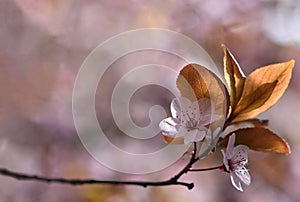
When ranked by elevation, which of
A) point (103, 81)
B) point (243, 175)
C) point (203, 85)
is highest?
point (203, 85)

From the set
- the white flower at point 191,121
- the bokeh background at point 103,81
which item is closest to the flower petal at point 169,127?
the white flower at point 191,121

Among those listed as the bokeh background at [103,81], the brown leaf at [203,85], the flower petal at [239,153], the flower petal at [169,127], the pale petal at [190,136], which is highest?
the brown leaf at [203,85]

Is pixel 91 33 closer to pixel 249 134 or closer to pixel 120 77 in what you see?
pixel 120 77

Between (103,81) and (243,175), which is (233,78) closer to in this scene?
(243,175)

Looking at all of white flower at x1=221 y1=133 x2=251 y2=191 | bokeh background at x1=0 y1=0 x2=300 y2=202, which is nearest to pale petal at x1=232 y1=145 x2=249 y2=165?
white flower at x1=221 y1=133 x2=251 y2=191

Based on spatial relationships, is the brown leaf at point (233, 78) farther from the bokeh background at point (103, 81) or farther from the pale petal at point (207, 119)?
the bokeh background at point (103, 81)

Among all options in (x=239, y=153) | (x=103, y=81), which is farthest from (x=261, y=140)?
(x=103, y=81)
